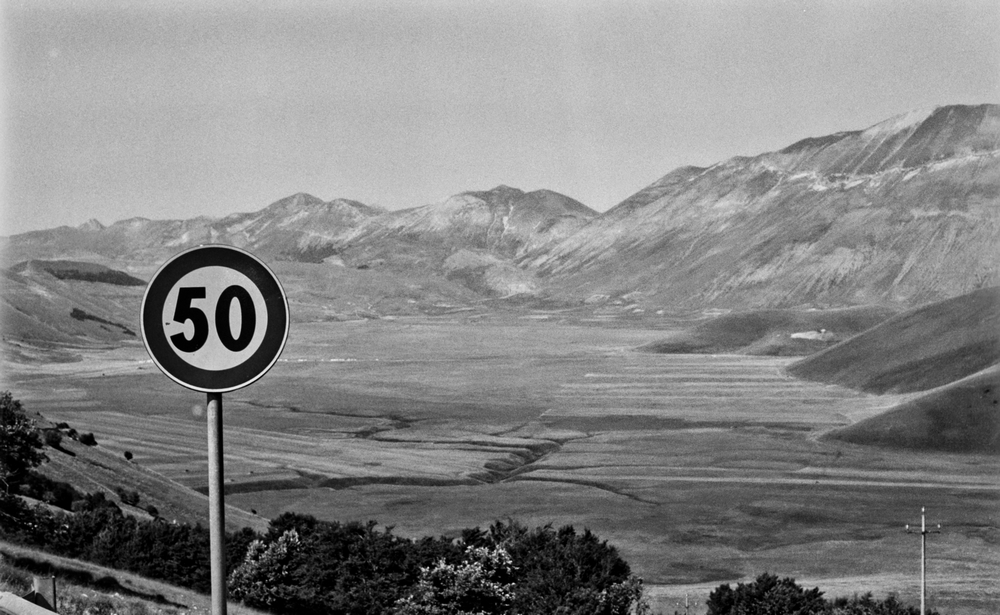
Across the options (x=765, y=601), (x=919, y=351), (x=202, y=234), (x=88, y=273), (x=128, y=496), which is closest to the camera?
(x=765, y=601)

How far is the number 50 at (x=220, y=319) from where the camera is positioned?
4039 millimetres

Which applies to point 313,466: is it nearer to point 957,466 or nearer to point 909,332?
point 957,466

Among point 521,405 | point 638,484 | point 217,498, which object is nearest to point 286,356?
point 521,405

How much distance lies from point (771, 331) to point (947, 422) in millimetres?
26297

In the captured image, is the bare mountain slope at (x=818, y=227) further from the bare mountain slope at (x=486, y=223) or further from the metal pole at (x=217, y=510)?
the metal pole at (x=217, y=510)

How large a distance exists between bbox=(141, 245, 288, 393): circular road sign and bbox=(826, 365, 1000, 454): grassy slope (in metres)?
58.4

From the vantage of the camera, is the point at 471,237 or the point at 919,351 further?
the point at 471,237

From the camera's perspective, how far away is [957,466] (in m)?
55.8

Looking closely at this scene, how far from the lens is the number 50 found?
13.3 feet

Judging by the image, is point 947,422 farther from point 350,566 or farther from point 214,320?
point 214,320

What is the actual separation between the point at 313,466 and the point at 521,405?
15932 mm

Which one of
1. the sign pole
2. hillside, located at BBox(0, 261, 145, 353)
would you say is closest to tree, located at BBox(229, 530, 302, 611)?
the sign pole

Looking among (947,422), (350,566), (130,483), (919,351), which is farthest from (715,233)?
(350,566)

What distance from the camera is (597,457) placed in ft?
205
